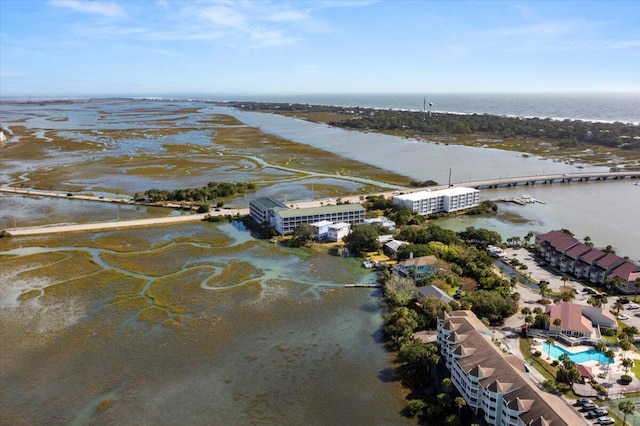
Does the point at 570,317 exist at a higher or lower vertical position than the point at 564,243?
lower

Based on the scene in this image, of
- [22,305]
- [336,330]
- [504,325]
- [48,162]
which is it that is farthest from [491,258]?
[48,162]

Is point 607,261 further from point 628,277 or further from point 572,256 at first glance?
point 572,256

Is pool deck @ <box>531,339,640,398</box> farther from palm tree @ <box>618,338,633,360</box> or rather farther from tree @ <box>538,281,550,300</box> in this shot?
tree @ <box>538,281,550,300</box>

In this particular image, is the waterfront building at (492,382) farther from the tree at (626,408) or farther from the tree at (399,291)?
the tree at (399,291)

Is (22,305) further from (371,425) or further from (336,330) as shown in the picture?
(371,425)

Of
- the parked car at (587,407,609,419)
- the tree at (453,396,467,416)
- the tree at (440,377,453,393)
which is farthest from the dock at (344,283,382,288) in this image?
the parked car at (587,407,609,419)

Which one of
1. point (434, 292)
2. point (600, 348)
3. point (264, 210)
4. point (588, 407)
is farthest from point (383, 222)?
point (588, 407)

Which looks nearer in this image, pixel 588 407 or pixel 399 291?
pixel 588 407

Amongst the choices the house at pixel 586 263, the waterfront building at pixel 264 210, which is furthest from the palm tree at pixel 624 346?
the waterfront building at pixel 264 210
